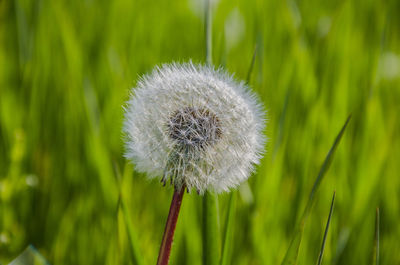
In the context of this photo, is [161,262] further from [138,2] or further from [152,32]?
[138,2]

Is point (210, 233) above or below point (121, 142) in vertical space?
below

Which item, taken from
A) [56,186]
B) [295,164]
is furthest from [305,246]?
[56,186]

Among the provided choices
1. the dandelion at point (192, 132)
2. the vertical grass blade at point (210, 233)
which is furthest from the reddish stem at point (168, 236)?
the vertical grass blade at point (210, 233)

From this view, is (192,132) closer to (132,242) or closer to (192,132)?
(192,132)

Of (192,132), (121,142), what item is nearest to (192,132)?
(192,132)

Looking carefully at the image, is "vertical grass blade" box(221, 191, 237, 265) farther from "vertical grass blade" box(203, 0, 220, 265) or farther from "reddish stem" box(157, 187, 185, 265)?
"reddish stem" box(157, 187, 185, 265)

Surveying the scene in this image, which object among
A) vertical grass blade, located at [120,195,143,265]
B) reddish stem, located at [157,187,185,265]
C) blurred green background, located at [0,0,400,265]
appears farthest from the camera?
blurred green background, located at [0,0,400,265]

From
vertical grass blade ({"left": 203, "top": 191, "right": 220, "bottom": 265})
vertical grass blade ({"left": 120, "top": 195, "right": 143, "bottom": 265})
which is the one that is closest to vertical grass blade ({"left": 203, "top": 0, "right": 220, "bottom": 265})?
vertical grass blade ({"left": 203, "top": 191, "right": 220, "bottom": 265})
